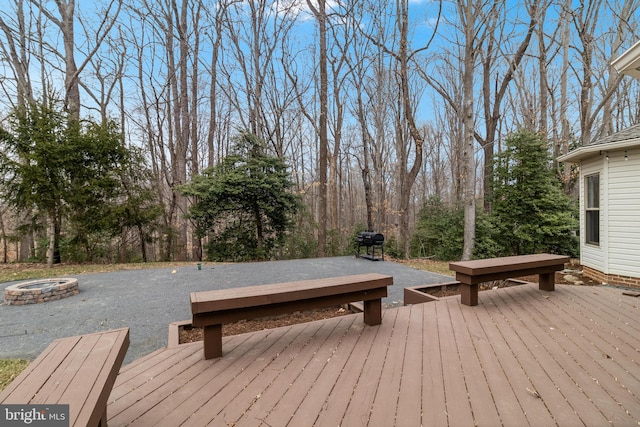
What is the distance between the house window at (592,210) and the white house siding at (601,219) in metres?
0.07

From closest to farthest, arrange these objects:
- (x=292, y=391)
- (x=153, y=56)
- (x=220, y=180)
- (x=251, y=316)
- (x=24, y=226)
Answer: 1. (x=292, y=391)
2. (x=251, y=316)
3. (x=24, y=226)
4. (x=220, y=180)
5. (x=153, y=56)

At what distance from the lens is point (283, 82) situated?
1295 centimetres

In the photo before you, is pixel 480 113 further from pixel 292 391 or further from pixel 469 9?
pixel 292 391

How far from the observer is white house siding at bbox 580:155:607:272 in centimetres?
543

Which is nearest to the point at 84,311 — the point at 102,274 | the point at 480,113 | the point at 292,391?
the point at 102,274

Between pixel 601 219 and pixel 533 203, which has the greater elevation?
pixel 533 203

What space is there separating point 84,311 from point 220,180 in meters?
5.29

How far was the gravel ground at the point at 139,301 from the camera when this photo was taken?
10.3ft

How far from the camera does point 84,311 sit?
4.00 metres

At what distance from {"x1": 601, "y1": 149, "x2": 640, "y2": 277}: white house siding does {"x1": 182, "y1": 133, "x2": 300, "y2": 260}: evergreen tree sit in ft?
24.6

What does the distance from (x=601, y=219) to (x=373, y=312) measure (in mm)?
5613

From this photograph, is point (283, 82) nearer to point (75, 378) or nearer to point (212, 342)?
point (212, 342)

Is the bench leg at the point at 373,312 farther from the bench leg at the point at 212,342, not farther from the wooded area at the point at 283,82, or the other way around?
the wooded area at the point at 283,82

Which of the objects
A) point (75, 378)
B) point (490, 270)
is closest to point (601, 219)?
point (490, 270)
